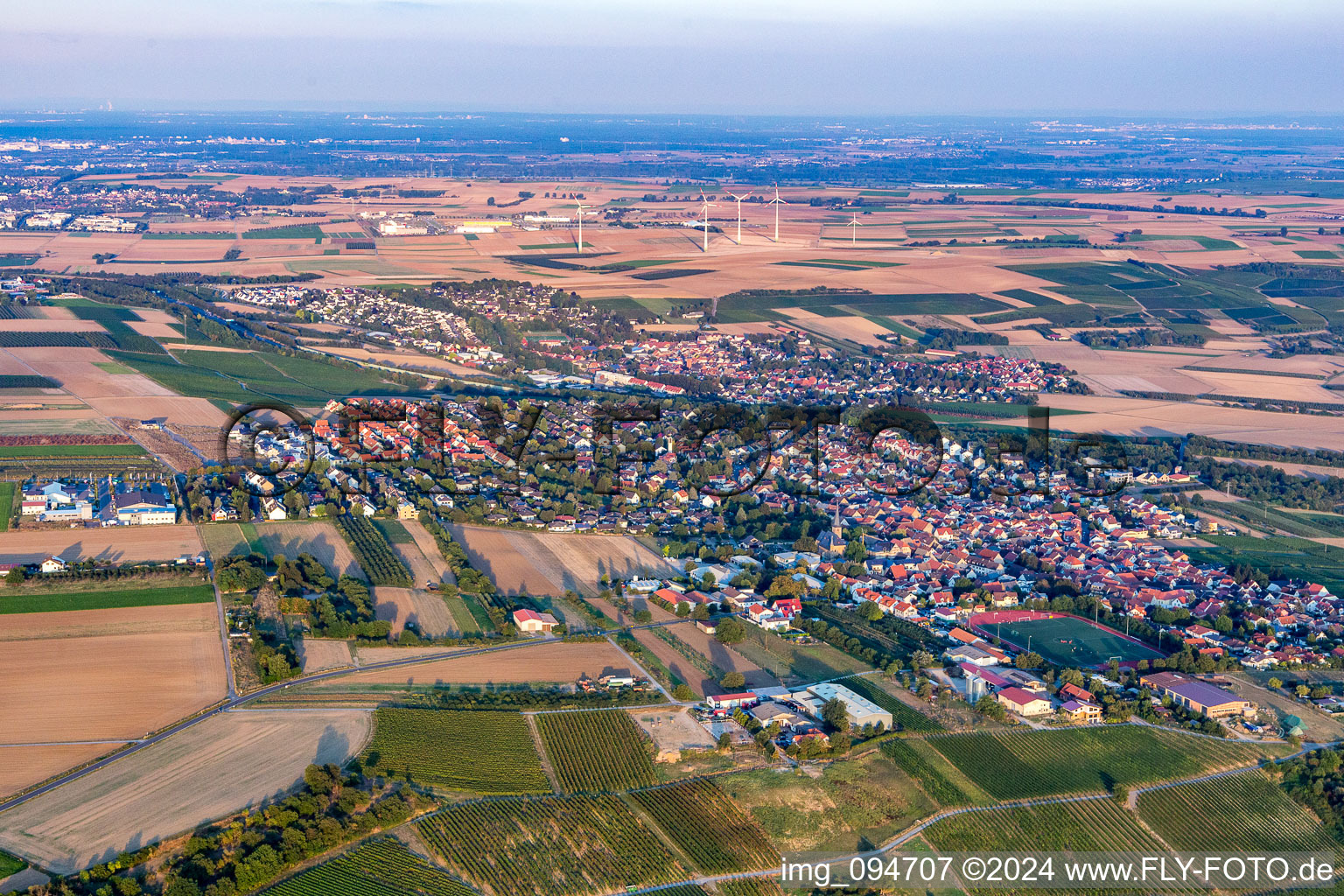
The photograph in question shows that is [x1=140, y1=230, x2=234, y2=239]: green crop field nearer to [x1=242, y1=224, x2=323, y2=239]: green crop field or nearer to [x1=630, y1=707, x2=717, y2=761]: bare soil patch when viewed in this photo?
[x1=242, y1=224, x2=323, y2=239]: green crop field

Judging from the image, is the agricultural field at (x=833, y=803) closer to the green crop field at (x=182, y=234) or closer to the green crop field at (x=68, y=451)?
the green crop field at (x=68, y=451)

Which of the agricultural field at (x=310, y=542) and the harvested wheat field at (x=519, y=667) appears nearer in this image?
the harvested wheat field at (x=519, y=667)

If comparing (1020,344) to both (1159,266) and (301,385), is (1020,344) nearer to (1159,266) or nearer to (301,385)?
(1159,266)

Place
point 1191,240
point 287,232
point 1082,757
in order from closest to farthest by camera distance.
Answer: point 1082,757
point 1191,240
point 287,232

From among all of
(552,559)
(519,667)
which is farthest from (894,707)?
(552,559)

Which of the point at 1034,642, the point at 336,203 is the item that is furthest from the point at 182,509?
the point at 336,203

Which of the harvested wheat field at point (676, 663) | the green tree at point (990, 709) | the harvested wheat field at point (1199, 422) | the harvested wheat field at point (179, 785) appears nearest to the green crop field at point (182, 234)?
the harvested wheat field at point (1199, 422)

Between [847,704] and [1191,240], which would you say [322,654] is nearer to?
[847,704]
